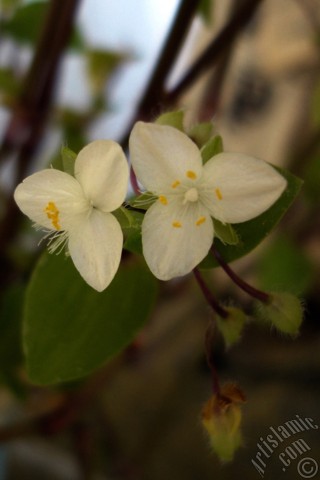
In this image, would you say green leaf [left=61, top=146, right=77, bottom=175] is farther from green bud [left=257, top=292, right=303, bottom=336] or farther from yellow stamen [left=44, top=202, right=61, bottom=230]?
green bud [left=257, top=292, right=303, bottom=336]

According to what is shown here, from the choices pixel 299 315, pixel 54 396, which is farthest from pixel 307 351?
pixel 299 315

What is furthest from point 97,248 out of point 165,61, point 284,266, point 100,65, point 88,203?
point 100,65

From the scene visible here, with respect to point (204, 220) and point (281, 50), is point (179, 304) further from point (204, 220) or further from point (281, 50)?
point (204, 220)

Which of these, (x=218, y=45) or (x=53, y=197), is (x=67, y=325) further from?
(x=218, y=45)

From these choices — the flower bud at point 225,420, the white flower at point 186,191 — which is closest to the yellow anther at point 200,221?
the white flower at point 186,191

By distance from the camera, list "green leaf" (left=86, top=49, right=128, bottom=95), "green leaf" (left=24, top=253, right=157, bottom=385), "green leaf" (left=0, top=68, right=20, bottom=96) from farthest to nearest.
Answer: "green leaf" (left=86, top=49, right=128, bottom=95)
"green leaf" (left=0, top=68, right=20, bottom=96)
"green leaf" (left=24, top=253, right=157, bottom=385)

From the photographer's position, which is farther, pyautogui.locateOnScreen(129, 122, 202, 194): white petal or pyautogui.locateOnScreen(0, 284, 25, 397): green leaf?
pyautogui.locateOnScreen(0, 284, 25, 397): green leaf

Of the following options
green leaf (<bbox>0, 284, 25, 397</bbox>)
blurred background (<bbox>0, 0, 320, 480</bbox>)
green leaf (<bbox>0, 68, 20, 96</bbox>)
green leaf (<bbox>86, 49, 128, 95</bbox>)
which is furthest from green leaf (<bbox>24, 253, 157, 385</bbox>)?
green leaf (<bbox>86, 49, 128, 95</bbox>)
